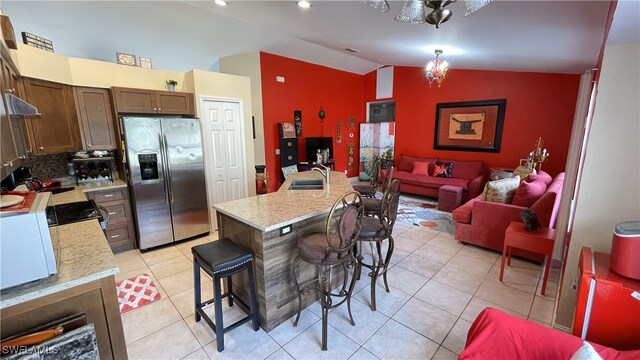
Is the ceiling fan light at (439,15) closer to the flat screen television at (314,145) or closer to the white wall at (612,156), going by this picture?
the white wall at (612,156)

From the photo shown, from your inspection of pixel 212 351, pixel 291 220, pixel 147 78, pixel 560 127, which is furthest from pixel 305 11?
pixel 560 127

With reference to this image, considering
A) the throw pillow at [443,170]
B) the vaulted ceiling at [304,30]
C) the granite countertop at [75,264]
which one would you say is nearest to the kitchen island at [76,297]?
the granite countertop at [75,264]

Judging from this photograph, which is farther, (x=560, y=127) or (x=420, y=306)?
(x=560, y=127)

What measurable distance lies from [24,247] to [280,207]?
151cm

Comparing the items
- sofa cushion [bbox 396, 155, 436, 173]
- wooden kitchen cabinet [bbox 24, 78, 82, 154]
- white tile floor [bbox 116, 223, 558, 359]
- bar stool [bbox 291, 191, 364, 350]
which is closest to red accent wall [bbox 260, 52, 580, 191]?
sofa cushion [bbox 396, 155, 436, 173]

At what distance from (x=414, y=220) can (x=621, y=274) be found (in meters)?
3.18

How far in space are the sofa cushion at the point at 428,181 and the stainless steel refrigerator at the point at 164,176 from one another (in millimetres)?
4286

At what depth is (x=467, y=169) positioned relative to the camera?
575cm

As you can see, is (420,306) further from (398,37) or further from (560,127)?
(560,127)

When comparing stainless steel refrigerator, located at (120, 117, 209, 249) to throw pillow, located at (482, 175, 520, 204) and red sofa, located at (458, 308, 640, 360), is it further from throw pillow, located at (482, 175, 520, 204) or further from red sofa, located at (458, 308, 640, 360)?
throw pillow, located at (482, 175, 520, 204)

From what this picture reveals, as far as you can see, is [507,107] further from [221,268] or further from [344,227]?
[221,268]

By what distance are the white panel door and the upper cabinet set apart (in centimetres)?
26

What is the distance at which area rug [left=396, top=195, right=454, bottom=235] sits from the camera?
4469mm

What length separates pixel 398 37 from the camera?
11.9ft
